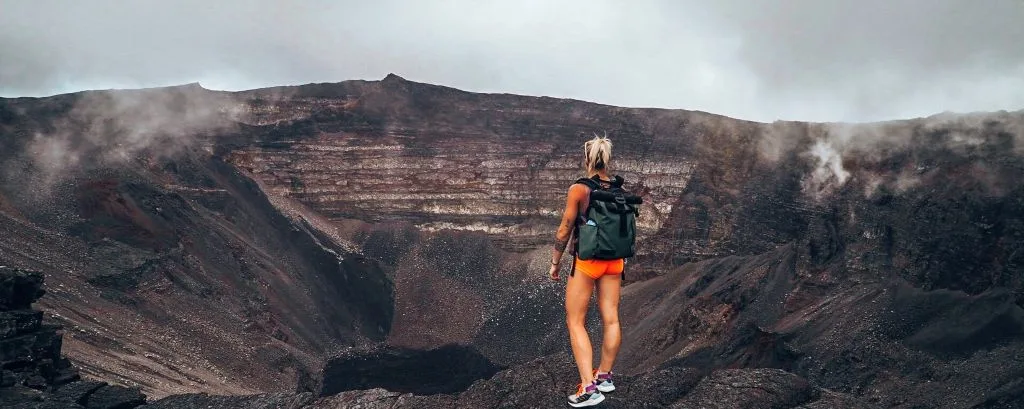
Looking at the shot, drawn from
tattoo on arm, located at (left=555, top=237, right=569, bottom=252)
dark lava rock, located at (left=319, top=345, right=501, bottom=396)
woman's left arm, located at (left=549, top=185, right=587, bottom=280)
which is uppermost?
woman's left arm, located at (left=549, top=185, right=587, bottom=280)

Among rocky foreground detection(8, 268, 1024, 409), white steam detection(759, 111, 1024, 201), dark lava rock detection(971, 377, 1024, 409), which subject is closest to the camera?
rocky foreground detection(8, 268, 1024, 409)

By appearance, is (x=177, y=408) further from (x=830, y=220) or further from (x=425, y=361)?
(x=830, y=220)

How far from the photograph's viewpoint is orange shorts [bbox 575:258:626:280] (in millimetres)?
8805

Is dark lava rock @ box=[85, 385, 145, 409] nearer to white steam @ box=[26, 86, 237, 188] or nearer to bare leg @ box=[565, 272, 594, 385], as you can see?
bare leg @ box=[565, 272, 594, 385]

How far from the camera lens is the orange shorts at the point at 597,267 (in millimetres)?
8805

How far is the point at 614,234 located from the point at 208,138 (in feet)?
184

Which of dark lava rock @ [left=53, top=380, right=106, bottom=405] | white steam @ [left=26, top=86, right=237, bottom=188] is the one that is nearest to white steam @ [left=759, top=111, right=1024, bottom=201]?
dark lava rock @ [left=53, top=380, right=106, bottom=405]

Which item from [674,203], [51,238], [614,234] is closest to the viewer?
[614,234]

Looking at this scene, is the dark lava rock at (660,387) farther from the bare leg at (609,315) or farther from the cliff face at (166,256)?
the cliff face at (166,256)

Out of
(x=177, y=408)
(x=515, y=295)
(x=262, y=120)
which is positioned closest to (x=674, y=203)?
(x=515, y=295)

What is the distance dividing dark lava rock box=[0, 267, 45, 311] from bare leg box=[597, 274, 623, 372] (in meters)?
11.6

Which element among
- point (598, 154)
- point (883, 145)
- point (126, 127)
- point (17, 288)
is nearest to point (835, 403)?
point (598, 154)

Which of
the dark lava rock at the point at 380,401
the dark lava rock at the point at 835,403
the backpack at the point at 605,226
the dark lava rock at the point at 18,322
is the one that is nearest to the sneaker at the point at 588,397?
the backpack at the point at 605,226

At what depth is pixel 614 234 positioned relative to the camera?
867 cm
